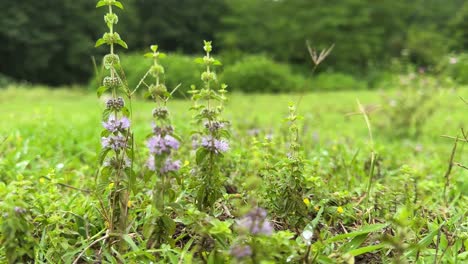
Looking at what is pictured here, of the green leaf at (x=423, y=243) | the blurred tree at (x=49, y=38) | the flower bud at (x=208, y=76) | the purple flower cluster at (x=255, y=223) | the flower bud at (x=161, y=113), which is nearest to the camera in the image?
the purple flower cluster at (x=255, y=223)

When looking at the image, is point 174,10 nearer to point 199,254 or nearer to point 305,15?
point 305,15

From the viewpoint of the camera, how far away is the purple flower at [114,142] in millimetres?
1276

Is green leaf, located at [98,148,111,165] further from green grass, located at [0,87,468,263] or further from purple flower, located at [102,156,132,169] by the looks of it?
green grass, located at [0,87,468,263]

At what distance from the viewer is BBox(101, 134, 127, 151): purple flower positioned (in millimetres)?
1276

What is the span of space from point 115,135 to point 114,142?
0.02 metres

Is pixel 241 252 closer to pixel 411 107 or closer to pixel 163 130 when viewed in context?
pixel 163 130

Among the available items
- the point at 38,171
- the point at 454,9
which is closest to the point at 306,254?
the point at 38,171

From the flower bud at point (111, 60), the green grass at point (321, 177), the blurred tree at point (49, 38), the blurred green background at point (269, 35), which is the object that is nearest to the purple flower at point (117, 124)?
the flower bud at point (111, 60)

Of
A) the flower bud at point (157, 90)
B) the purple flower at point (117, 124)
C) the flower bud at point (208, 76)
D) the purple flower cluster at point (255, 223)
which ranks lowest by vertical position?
the purple flower cluster at point (255, 223)

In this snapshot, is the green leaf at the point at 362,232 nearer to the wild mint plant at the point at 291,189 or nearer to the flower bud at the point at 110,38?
the wild mint plant at the point at 291,189

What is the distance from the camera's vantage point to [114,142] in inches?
50.3

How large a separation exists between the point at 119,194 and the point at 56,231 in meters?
0.23

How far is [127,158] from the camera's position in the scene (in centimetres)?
138

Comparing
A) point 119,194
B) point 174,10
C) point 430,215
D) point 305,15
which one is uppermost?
point 174,10
